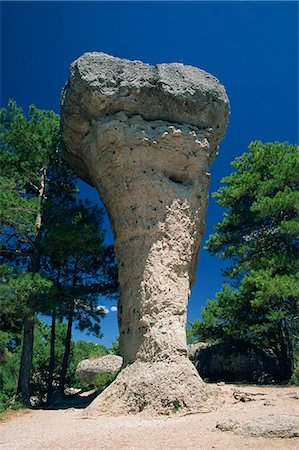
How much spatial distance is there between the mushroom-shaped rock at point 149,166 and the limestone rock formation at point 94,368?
10923 millimetres

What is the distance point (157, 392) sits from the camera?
841 centimetres

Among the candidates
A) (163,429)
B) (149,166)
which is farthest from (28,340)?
(163,429)

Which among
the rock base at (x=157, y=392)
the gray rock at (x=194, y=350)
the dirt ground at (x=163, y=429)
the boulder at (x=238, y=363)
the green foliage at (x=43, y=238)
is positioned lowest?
the dirt ground at (x=163, y=429)

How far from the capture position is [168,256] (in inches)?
407

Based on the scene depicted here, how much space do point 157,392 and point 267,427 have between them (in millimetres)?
3416

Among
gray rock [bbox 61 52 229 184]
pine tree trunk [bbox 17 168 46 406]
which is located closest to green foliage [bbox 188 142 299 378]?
gray rock [bbox 61 52 229 184]

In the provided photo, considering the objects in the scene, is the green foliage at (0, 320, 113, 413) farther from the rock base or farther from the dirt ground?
the rock base

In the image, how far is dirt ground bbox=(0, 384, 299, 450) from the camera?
17.6 feet

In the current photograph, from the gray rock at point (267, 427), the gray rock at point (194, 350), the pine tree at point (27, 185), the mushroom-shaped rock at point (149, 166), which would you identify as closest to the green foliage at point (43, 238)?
the pine tree at point (27, 185)

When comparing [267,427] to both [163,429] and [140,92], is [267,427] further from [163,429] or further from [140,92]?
[140,92]

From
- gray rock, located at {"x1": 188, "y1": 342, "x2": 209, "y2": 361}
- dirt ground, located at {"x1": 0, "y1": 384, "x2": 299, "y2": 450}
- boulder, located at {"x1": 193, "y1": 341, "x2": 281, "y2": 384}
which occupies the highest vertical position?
gray rock, located at {"x1": 188, "y1": 342, "x2": 209, "y2": 361}

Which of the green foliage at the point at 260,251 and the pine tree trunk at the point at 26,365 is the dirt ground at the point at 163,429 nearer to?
the pine tree trunk at the point at 26,365

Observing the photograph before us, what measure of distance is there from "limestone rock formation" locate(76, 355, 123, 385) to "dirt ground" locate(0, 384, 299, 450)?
11.0 metres

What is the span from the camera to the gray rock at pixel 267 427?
5283mm
